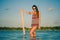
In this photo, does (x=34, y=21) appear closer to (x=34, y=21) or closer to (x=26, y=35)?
(x=34, y=21)

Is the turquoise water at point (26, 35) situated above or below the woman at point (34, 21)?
below

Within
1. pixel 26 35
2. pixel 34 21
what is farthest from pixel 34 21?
pixel 26 35

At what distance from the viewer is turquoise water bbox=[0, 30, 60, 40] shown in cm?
195

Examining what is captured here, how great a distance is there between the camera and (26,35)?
6.53ft

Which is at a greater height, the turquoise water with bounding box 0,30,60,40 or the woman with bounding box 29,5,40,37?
the woman with bounding box 29,5,40,37

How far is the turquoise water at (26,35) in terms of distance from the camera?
6.41 ft

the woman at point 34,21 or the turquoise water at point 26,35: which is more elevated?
the woman at point 34,21

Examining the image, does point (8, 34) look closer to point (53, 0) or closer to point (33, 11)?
point (33, 11)

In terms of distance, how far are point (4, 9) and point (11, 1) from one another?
12 cm

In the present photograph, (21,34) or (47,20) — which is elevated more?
(47,20)

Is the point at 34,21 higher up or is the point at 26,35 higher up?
the point at 34,21

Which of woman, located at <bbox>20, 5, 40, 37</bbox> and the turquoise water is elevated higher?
woman, located at <bbox>20, 5, 40, 37</bbox>

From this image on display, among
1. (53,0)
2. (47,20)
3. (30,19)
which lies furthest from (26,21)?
(53,0)

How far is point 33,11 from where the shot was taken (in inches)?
76.9
